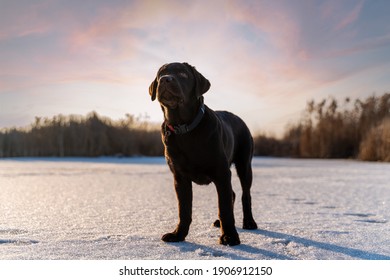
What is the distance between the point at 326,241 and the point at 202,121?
969 mm

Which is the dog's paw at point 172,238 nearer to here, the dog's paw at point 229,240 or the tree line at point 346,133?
the dog's paw at point 229,240

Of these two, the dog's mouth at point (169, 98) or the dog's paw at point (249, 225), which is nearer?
the dog's mouth at point (169, 98)

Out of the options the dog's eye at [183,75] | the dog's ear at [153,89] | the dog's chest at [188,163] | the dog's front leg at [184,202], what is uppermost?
the dog's eye at [183,75]

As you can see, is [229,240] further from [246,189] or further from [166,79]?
[166,79]

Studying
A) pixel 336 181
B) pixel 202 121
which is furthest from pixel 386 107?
Result: pixel 202 121

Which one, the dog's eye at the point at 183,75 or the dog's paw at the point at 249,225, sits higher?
the dog's eye at the point at 183,75

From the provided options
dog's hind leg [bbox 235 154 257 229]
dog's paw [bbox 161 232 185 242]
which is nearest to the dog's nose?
dog's paw [bbox 161 232 185 242]

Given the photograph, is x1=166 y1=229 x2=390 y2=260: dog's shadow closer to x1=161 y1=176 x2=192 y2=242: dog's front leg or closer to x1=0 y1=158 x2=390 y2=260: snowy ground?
x1=0 y1=158 x2=390 y2=260: snowy ground

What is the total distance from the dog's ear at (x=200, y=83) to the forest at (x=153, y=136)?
26.7ft

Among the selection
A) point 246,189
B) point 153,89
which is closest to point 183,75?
point 153,89

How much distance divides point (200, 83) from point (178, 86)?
25 centimetres

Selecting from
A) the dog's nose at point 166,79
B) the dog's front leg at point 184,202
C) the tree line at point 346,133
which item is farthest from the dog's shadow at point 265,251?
the tree line at point 346,133

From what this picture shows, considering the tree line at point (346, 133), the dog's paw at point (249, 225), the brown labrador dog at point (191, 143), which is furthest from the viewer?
the tree line at point (346, 133)

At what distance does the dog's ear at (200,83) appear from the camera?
2.42 meters
